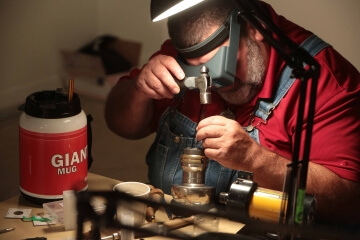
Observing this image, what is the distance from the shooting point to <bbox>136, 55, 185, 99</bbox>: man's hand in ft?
5.57

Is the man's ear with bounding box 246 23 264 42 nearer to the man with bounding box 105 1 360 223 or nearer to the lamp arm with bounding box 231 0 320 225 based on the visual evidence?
the man with bounding box 105 1 360 223

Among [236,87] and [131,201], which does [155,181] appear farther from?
[131,201]

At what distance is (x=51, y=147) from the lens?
1.50m

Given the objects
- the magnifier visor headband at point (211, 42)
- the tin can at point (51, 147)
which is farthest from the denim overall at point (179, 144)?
the tin can at point (51, 147)

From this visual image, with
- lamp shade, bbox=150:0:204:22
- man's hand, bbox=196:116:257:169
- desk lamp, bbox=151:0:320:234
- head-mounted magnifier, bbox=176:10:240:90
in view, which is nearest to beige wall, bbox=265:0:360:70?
head-mounted magnifier, bbox=176:10:240:90

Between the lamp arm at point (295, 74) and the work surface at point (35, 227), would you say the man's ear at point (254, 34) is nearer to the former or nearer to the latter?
the work surface at point (35, 227)

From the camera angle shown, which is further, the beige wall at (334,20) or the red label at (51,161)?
the beige wall at (334,20)

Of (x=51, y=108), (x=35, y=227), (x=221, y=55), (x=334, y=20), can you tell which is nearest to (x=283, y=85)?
(x=221, y=55)

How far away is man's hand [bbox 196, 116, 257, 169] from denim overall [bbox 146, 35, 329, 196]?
0.45 ft

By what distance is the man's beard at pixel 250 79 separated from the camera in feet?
5.76

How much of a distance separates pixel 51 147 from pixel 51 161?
0.04m

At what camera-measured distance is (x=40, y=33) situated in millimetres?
3738

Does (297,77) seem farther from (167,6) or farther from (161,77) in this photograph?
(161,77)

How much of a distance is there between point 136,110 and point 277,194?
932 millimetres
